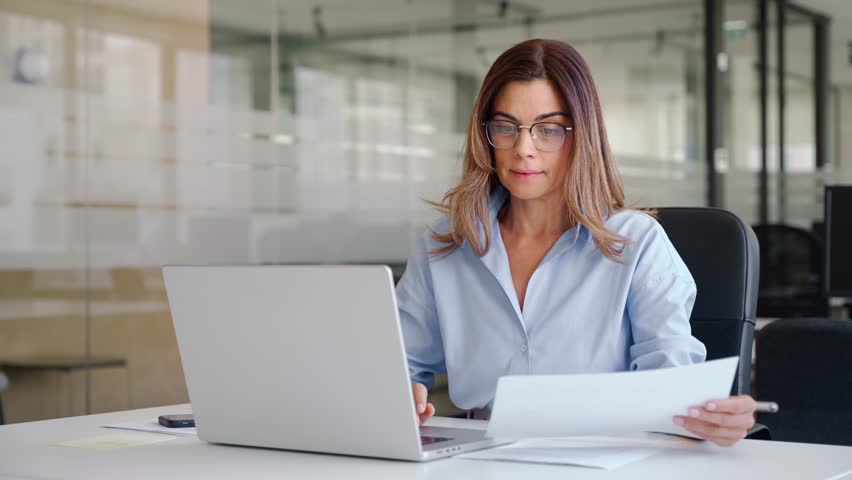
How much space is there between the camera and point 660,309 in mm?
1882

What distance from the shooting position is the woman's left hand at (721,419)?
1.49 meters

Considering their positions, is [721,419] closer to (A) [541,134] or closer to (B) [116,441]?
(A) [541,134]

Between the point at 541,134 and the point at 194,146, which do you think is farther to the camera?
the point at 194,146

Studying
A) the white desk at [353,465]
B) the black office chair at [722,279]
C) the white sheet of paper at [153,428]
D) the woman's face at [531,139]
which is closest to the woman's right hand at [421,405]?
the white desk at [353,465]

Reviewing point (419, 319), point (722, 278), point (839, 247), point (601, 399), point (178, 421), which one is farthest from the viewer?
point (839, 247)

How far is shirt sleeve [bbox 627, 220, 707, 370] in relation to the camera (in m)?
1.83

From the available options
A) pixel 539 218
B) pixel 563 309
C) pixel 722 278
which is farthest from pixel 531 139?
pixel 722 278

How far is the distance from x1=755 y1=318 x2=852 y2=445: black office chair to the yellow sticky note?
1.43 meters

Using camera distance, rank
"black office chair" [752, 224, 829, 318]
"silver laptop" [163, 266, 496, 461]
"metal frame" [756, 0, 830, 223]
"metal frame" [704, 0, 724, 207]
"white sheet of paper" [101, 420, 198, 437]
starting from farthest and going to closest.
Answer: "metal frame" [756, 0, 830, 223], "metal frame" [704, 0, 724, 207], "black office chair" [752, 224, 829, 318], "white sheet of paper" [101, 420, 198, 437], "silver laptop" [163, 266, 496, 461]

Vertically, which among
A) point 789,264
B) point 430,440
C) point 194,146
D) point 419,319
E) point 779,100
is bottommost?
point 789,264

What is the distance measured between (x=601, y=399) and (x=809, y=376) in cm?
132

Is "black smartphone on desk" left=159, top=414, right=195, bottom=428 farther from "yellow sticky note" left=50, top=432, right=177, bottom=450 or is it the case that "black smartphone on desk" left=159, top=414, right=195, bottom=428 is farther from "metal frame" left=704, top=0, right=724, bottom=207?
"metal frame" left=704, top=0, right=724, bottom=207

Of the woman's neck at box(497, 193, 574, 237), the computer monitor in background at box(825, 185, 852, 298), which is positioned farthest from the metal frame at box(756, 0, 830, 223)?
the woman's neck at box(497, 193, 574, 237)

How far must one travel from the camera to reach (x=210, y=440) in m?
1.64
